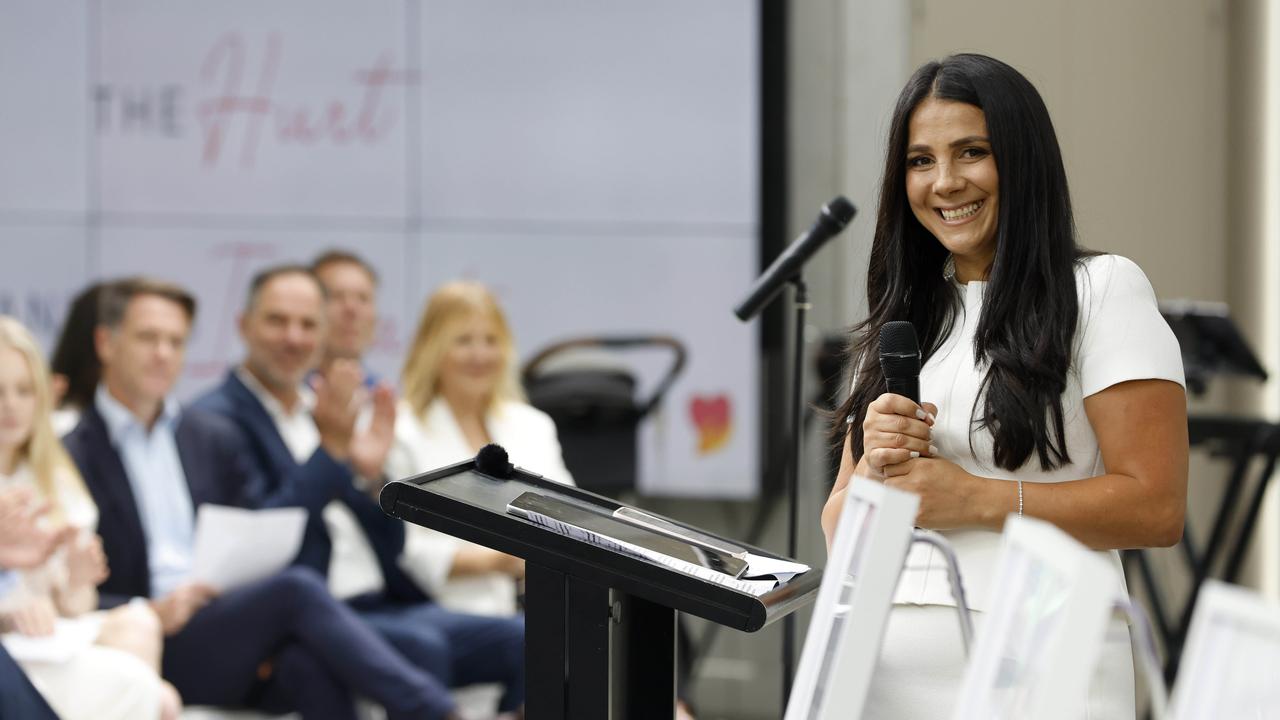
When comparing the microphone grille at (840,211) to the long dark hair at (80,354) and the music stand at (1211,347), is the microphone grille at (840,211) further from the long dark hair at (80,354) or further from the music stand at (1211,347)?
the long dark hair at (80,354)

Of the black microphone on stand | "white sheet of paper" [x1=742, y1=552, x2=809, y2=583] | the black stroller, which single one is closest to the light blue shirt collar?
the black stroller

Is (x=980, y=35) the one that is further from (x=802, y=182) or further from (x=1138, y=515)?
(x=1138, y=515)

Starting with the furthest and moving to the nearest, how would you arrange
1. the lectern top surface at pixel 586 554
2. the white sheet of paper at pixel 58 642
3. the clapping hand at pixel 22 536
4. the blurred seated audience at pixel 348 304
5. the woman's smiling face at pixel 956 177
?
the blurred seated audience at pixel 348 304
the clapping hand at pixel 22 536
the white sheet of paper at pixel 58 642
the woman's smiling face at pixel 956 177
the lectern top surface at pixel 586 554

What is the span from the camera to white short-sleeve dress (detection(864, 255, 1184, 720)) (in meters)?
1.36

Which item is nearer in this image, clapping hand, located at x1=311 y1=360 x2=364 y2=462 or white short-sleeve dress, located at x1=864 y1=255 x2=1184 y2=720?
white short-sleeve dress, located at x1=864 y1=255 x2=1184 y2=720

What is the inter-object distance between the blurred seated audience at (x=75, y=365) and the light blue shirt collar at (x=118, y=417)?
0.15 ft

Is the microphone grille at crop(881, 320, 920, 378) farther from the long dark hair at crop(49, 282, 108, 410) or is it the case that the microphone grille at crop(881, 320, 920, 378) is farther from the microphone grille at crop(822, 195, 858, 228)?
the long dark hair at crop(49, 282, 108, 410)

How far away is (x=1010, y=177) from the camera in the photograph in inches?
56.1

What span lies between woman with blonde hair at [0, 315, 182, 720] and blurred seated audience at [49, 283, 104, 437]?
187 millimetres

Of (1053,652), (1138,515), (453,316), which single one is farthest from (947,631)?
(453,316)

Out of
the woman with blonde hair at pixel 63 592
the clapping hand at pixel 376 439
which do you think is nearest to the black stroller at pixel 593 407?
the clapping hand at pixel 376 439

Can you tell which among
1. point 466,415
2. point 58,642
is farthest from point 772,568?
point 466,415

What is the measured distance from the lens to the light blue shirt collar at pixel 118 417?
11.0 feet

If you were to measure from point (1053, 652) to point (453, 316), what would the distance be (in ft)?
10.4
